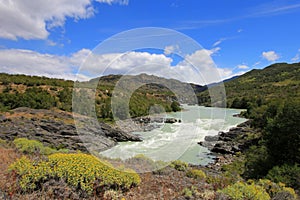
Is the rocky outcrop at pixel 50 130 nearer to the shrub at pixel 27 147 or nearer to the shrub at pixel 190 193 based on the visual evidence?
the shrub at pixel 27 147

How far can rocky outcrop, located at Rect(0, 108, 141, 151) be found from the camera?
19.0 m

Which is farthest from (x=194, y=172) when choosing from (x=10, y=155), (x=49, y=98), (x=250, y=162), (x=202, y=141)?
(x=49, y=98)

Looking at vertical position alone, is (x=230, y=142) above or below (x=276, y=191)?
below

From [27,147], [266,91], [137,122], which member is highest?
[266,91]

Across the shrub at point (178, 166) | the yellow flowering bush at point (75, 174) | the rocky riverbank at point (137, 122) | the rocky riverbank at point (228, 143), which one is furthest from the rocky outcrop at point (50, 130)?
the yellow flowering bush at point (75, 174)

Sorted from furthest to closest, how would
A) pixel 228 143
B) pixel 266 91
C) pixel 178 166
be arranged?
pixel 266 91 → pixel 228 143 → pixel 178 166

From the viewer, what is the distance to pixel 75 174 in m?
5.36

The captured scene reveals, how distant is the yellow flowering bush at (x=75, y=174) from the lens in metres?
5.22

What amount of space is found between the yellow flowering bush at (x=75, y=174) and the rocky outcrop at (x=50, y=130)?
11257 mm

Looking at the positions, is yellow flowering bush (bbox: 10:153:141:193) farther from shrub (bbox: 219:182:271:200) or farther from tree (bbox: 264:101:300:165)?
tree (bbox: 264:101:300:165)

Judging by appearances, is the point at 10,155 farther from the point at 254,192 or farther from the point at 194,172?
the point at 254,192

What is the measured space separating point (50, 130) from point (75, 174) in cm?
1871

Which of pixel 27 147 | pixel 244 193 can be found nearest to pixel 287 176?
pixel 244 193

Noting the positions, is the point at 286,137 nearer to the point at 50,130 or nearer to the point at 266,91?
the point at 50,130
